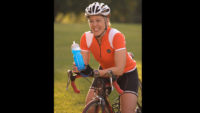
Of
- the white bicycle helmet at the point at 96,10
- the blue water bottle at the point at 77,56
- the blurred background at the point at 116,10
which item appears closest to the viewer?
the blue water bottle at the point at 77,56

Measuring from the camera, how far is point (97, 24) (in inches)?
187

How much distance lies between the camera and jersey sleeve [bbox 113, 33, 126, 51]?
4832mm

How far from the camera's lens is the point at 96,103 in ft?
15.6

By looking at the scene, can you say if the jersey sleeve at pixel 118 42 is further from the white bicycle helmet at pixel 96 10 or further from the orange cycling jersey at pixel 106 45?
the white bicycle helmet at pixel 96 10

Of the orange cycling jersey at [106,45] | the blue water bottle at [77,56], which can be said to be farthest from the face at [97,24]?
the blue water bottle at [77,56]

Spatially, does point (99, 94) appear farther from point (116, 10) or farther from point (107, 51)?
point (116, 10)

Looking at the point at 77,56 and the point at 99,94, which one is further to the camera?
the point at 99,94

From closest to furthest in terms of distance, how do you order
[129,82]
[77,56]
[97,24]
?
1. [77,56]
2. [97,24]
3. [129,82]

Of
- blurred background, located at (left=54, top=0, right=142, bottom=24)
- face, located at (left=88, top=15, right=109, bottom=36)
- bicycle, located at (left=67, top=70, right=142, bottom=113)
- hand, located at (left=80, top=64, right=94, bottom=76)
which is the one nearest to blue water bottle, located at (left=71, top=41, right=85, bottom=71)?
hand, located at (left=80, top=64, right=94, bottom=76)

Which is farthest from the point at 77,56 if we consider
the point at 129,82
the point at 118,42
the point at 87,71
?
the point at 129,82

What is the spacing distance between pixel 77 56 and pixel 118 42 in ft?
2.41

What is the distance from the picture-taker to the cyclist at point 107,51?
4.69 meters
